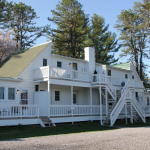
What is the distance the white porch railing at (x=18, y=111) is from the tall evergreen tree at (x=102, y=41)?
26.3 metres

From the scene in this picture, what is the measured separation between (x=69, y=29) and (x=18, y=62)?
66.6 feet

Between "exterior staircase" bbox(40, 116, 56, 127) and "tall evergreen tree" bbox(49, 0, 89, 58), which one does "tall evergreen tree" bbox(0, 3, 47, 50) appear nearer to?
"tall evergreen tree" bbox(49, 0, 89, 58)

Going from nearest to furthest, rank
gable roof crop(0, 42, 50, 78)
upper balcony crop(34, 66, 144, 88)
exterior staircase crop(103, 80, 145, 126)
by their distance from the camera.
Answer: upper balcony crop(34, 66, 144, 88), gable roof crop(0, 42, 50, 78), exterior staircase crop(103, 80, 145, 126)

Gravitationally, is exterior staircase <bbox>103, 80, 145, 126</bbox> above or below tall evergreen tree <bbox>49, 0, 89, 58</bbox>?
below

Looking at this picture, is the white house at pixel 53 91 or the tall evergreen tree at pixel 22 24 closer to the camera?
the white house at pixel 53 91

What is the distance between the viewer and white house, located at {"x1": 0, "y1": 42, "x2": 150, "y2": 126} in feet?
72.3

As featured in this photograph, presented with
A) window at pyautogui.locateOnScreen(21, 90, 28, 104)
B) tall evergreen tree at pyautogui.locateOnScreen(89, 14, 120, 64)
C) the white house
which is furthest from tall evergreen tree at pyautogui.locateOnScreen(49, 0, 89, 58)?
window at pyautogui.locateOnScreen(21, 90, 28, 104)

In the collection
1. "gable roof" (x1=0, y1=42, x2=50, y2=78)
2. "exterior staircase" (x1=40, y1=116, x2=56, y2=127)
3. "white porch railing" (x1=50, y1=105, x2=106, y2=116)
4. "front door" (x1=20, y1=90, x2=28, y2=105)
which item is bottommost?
"exterior staircase" (x1=40, y1=116, x2=56, y2=127)

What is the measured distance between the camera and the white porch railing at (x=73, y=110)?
23375mm

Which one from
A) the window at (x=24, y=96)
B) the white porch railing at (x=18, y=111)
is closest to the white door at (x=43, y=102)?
the window at (x=24, y=96)

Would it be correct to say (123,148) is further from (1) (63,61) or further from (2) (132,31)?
(2) (132,31)

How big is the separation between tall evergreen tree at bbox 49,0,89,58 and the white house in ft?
47.9

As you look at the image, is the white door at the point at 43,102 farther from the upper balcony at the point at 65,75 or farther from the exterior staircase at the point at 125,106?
the exterior staircase at the point at 125,106

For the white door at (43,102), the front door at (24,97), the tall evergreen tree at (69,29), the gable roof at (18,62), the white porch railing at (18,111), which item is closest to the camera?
the white porch railing at (18,111)
